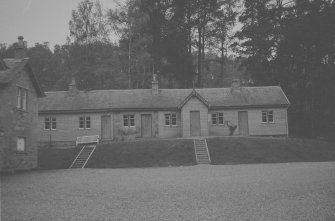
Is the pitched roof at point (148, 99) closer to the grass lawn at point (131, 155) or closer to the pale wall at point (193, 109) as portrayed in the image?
the pale wall at point (193, 109)

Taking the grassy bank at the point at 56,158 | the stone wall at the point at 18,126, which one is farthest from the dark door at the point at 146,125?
the stone wall at the point at 18,126

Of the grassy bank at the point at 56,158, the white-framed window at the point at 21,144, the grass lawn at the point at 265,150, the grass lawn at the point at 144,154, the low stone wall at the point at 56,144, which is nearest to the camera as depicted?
the white-framed window at the point at 21,144

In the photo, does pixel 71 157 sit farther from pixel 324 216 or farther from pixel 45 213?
pixel 324 216

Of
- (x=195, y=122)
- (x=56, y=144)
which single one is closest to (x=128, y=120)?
(x=195, y=122)

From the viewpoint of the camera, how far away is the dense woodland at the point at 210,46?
4528 centimetres

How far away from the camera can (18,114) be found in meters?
28.0

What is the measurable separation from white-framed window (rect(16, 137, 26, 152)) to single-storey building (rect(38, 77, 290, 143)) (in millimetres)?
11772

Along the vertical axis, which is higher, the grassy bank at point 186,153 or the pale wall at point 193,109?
the pale wall at point 193,109

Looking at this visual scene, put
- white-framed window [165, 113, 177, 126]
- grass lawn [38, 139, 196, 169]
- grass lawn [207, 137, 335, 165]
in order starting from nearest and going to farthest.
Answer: grass lawn [38, 139, 196, 169], grass lawn [207, 137, 335, 165], white-framed window [165, 113, 177, 126]

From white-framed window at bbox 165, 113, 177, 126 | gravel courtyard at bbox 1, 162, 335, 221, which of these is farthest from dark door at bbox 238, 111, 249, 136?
gravel courtyard at bbox 1, 162, 335, 221

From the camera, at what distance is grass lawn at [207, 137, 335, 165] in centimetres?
3092

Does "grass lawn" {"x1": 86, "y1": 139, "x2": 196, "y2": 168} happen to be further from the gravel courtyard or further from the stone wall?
the gravel courtyard

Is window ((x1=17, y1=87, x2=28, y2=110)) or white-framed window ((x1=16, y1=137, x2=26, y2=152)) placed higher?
window ((x1=17, y1=87, x2=28, y2=110))

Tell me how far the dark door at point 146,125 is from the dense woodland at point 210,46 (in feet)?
20.3
